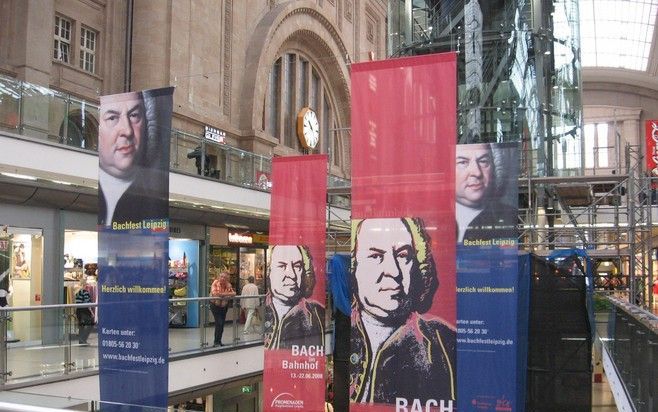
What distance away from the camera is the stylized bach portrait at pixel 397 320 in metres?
5.98

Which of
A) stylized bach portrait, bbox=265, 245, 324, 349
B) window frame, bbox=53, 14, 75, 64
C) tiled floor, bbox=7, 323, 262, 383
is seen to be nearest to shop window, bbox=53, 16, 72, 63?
window frame, bbox=53, 14, 75, 64

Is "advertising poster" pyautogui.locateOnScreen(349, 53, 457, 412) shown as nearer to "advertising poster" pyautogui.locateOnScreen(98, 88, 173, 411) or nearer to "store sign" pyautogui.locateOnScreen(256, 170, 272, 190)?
"advertising poster" pyautogui.locateOnScreen(98, 88, 173, 411)

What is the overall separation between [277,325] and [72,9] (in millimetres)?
13436

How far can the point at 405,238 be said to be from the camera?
6074mm

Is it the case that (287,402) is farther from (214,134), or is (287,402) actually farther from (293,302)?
(214,134)

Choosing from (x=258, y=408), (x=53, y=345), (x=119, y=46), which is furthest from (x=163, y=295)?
(x=119, y=46)

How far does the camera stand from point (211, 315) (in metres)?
14.3

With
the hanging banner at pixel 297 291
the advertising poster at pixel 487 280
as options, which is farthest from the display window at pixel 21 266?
the advertising poster at pixel 487 280

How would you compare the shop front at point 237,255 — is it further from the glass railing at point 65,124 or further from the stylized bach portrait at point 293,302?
the stylized bach portrait at point 293,302

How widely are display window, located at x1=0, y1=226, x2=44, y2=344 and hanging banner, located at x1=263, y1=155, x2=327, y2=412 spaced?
6.38 meters

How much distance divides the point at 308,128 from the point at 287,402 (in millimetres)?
24573

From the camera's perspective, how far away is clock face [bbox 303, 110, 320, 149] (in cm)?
3381

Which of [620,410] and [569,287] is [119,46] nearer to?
[569,287]

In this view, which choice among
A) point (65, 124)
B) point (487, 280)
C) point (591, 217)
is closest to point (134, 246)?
point (487, 280)
